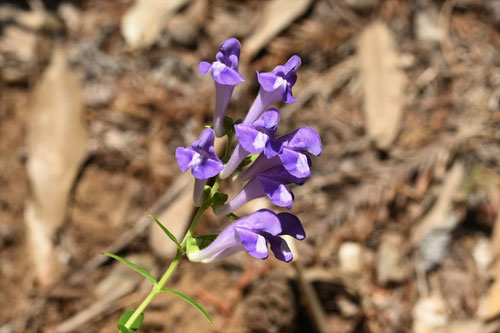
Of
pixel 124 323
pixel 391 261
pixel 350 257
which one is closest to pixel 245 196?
pixel 124 323

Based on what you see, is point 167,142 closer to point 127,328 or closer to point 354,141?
point 354,141

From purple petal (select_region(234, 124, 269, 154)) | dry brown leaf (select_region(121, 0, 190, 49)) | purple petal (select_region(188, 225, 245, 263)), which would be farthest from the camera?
dry brown leaf (select_region(121, 0, 190, 49))

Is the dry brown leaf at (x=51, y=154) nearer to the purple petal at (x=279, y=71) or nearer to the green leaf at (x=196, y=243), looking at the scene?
the green leaf at (x=196, y=243)

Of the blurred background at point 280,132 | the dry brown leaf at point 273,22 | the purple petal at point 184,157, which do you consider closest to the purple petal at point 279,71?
the purple petal at point 184,157

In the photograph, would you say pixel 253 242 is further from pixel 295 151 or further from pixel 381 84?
pixel 381 84

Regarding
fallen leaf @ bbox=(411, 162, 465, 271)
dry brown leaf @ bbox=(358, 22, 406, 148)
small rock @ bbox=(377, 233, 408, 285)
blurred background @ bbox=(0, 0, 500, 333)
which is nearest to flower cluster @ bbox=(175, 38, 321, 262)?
blurred background @ bbox=(0, 0, 500, 333)

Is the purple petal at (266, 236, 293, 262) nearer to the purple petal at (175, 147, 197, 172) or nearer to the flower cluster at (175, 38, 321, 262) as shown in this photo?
the flower cluster at (175, 38, 321, 262)
